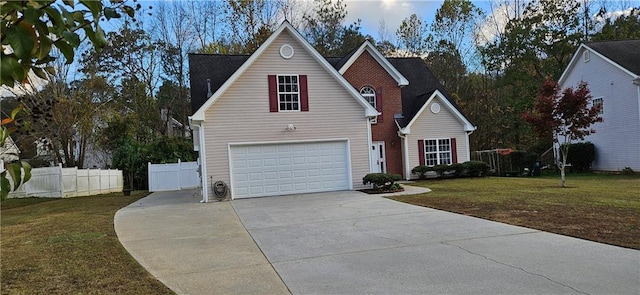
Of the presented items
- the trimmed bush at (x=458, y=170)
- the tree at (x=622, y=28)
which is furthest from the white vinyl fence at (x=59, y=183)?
the tree at (x=622, y=28)

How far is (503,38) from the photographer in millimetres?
32188

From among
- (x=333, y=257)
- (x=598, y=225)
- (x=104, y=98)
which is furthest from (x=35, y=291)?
(x=104, y=98)

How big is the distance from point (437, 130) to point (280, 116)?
9543 millimetres

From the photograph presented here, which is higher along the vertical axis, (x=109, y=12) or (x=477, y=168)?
(x=109, y=12)

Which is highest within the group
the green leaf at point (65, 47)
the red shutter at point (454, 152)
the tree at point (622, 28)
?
the tree at point (622, 28)

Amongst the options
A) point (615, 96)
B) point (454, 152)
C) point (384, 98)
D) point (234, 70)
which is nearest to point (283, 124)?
Result: point (234, 70)

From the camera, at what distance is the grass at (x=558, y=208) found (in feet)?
24.6

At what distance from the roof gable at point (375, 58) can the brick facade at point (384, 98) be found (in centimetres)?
16

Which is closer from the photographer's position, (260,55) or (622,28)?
(260,55)

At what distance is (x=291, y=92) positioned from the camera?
16703mm

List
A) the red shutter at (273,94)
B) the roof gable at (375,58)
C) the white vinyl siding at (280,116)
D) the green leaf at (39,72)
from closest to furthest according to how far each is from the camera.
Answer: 1. the green leaf at (39,72)
2. the white vinyl siding at (280,116)
3. the red shutter at (273,94)
4. the roof gable at (375,58)

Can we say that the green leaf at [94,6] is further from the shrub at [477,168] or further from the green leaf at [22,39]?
the shrub at [477,168]

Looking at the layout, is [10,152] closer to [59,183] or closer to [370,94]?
[370,94]

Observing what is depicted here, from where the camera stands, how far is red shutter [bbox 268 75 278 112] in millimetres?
16328
